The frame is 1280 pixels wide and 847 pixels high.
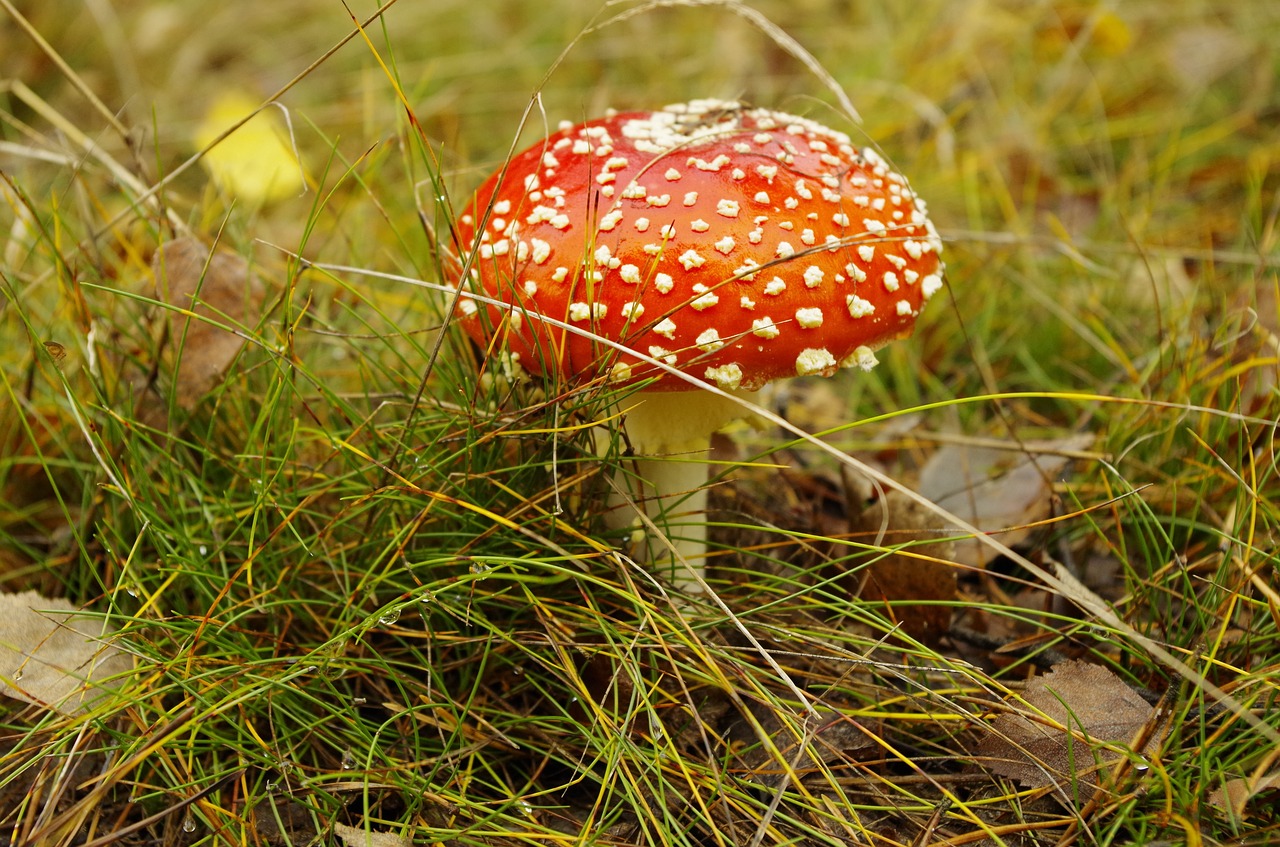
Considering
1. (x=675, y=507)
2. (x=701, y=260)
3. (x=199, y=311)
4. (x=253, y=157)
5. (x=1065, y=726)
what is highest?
(x=253, y=157)

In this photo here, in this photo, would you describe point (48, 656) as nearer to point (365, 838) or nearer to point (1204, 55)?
point (365, 838)

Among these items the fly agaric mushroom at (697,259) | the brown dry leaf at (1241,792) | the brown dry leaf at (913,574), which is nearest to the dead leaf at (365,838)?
the fly agaric mushroom at (697,259)

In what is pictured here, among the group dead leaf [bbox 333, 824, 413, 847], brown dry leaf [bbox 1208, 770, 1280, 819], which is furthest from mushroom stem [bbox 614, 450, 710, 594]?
brown dry leaf [bbox 1208, 770, 1280, 819]

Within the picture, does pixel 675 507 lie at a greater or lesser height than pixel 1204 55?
lesser

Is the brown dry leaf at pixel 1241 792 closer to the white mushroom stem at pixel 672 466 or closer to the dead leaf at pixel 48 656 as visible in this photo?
the white mushroom stem at pixel 672 466

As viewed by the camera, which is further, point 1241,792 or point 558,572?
point 558,572

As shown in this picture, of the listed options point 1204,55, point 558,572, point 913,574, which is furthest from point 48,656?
point 1204,55
